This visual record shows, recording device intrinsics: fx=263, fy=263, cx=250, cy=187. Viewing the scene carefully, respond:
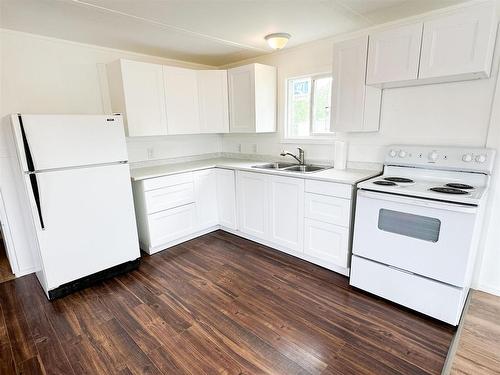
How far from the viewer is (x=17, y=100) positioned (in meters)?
2.43

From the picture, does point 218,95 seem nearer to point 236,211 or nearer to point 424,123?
point 236,211

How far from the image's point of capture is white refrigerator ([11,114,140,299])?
200 centimetres

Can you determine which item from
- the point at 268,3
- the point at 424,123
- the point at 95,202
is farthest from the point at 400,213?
the point at 95,202

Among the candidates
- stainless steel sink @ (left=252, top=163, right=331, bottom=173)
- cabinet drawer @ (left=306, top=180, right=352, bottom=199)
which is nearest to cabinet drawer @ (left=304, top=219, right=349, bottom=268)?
cabinet drawer @ (left=306, top=180, right=352, bottom=199)

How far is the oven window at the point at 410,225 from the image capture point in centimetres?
180

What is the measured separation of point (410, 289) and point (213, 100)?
294 cm

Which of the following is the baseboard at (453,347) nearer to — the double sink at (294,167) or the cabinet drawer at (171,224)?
the double sink at (294,167)

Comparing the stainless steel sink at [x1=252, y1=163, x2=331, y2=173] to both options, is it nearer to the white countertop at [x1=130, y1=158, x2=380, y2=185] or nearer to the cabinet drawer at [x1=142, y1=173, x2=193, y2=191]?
the white countertop at [x1=130, y1=158, x2=380, y2=185]

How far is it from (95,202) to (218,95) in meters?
1.98

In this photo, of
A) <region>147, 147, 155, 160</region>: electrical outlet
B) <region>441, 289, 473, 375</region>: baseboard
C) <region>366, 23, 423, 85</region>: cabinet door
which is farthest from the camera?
<region>147, 147, 155, 160</region>: electrical outlet

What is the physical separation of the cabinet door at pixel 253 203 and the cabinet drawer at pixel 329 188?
544 millimetres

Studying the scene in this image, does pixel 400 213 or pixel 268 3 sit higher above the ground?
pixel 268 3

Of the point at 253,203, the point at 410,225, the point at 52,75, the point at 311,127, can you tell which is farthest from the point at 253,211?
the point at 52,75

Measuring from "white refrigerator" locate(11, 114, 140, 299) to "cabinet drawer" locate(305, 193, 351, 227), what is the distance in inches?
68.6
